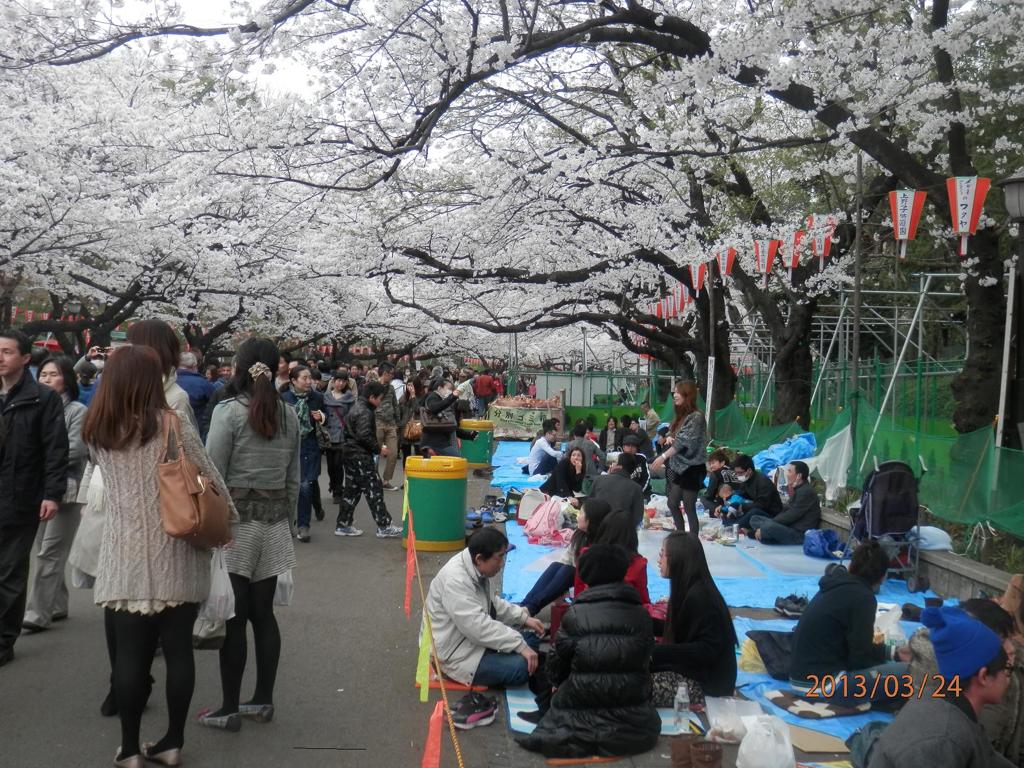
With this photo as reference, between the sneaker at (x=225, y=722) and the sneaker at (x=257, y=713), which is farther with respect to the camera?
the sneaker at (x=257, y=713)

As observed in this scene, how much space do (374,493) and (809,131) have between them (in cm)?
1066

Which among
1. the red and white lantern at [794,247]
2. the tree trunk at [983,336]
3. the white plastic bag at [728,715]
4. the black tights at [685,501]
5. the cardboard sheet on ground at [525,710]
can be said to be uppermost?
the red and white lantern at [794,247]

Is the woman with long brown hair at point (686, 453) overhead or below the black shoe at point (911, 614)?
overhead

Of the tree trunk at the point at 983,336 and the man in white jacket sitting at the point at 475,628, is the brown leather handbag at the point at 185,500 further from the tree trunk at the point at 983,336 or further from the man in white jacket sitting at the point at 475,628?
the tree trunk at the point at 983,336

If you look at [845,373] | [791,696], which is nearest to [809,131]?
[845,373]

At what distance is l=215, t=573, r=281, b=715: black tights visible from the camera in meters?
4.60

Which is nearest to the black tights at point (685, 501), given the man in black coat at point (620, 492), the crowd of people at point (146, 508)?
the man in black coat at point (620, 492)

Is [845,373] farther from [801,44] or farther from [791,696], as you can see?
[791,696]

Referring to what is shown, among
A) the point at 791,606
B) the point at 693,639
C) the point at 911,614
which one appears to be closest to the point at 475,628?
the point at 693,639

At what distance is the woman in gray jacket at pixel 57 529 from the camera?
19.9ft

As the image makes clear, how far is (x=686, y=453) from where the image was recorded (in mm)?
9922

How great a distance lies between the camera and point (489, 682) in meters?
5.55

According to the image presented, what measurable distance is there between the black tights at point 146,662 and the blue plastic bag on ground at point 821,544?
25.1 feet

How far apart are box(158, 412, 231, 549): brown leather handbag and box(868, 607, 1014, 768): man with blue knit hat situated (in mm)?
2640
